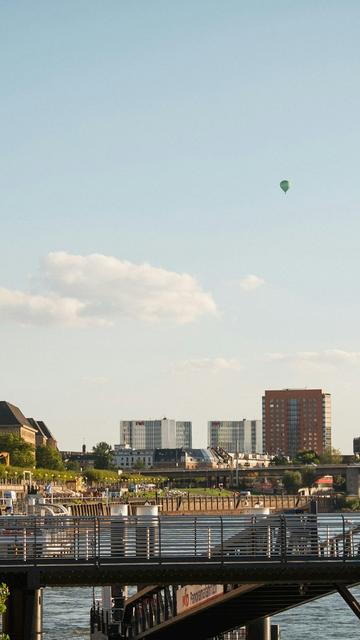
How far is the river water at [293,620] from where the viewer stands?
77.9 m

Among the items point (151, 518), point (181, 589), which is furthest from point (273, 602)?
point (151, 518)

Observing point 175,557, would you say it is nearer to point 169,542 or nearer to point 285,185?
point 169,542

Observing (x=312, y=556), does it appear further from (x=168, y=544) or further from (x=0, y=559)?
(x=0, y=559)

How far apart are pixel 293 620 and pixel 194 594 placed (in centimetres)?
4061

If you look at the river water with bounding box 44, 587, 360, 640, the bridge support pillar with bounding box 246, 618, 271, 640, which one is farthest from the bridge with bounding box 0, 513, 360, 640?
the river water with bounding box 44, 587, 360, 640

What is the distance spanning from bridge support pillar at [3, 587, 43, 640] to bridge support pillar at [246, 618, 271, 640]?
10726 millimetres

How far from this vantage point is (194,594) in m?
48.2

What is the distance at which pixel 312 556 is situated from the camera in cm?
4166

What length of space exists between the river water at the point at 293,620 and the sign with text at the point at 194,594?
25261mm

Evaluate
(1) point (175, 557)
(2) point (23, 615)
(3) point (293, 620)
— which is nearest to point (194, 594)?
(1) point (175, 557)

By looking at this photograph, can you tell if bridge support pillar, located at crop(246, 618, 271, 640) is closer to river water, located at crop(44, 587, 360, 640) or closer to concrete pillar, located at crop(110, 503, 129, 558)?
concrete pillar, located at crop(110, 503, 129, 558)

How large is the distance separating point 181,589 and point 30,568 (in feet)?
30.5

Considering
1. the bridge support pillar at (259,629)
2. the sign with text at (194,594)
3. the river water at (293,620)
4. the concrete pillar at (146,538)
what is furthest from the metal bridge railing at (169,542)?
the river water at (293,620)

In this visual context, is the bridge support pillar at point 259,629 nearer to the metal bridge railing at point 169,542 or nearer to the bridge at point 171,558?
the bridge at point 171,558
